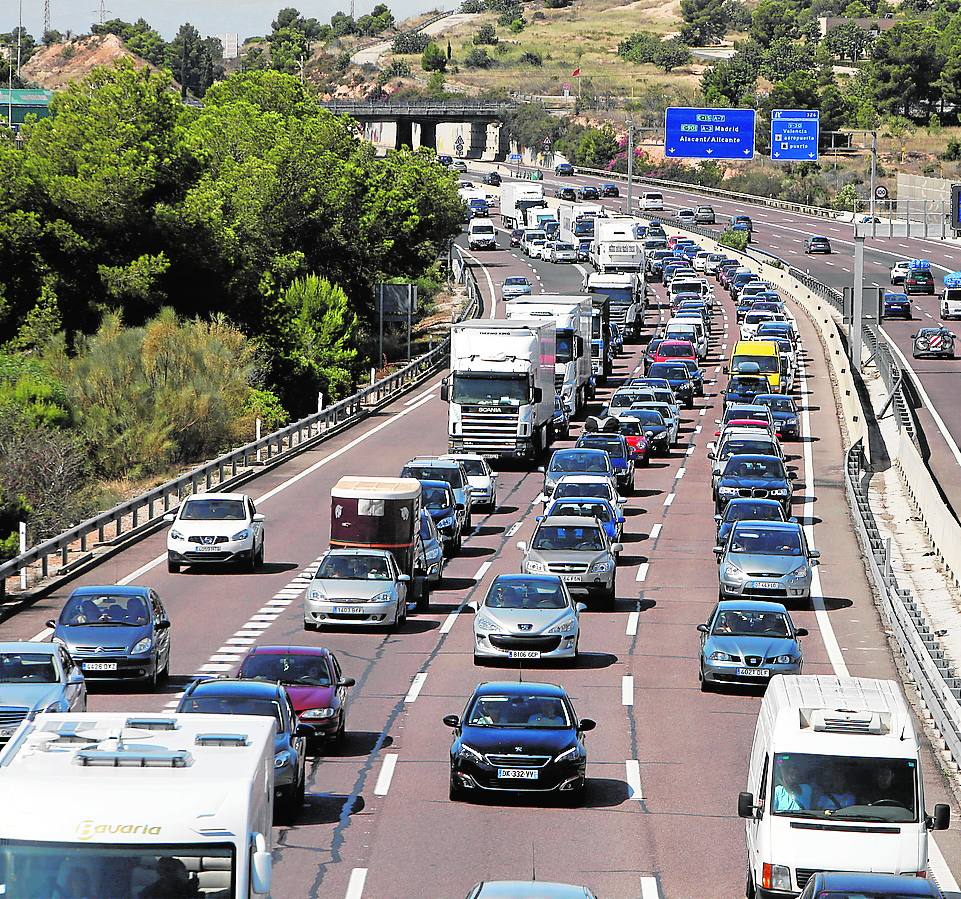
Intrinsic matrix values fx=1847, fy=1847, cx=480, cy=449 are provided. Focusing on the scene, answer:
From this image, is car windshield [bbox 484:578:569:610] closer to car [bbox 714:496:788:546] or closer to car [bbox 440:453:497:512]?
car [bbox 714:496:788:546]

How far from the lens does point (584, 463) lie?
47906 millimetres

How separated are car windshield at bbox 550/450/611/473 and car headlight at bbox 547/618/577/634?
17938 millimetres

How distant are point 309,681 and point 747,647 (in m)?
7.75

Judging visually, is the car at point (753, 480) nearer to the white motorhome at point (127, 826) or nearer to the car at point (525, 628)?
the car at point (525, 628)

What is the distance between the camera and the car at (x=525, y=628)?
29.7 meters

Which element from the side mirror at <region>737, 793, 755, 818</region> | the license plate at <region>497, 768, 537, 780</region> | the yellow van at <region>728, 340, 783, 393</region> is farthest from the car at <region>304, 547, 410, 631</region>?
the yellow van at <region>728, 340, 783, 393</region>

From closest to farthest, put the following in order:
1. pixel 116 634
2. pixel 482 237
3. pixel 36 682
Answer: pixel 36 682
pixel 116 634
pixel 482 237

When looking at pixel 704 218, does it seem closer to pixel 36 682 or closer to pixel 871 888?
pixel 36 682

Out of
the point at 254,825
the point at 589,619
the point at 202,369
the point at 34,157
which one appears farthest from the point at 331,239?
the point at 254,825

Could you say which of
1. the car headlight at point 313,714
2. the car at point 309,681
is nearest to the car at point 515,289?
the car at point 309,681

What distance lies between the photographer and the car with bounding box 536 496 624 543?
4044cm

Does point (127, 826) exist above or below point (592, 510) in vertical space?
above

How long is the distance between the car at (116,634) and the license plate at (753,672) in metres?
8.75

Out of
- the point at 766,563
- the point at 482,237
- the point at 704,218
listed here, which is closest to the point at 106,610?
the point at 766,563
